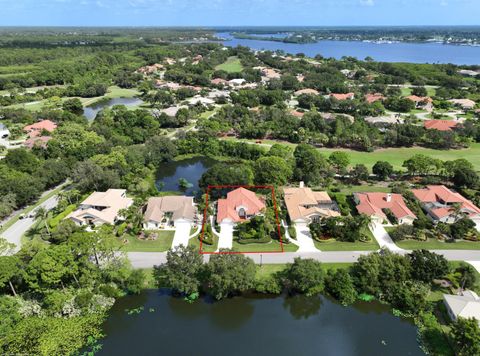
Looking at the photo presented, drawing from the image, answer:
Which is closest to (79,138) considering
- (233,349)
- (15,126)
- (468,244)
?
(15,126)

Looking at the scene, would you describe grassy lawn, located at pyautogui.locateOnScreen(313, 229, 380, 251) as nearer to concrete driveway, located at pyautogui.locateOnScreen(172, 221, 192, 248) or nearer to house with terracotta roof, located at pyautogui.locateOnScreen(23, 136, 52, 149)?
concrete driveway, located at pyautogui.locateOnScreen(172, 221, 192, 248)

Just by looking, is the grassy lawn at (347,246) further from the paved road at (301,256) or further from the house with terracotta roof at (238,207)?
the house with terracotta roof at (238,207)

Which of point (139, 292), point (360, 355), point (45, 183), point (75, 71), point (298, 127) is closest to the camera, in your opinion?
point (360, 355)

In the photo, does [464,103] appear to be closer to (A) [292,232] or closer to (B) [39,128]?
(A) [292,232]

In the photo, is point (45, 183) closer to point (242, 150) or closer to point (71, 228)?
point (71, 228)

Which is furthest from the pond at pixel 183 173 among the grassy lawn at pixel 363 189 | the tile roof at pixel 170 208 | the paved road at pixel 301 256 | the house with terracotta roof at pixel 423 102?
the house with terracotta roof at pixel 423 102

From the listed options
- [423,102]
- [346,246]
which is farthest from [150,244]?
[423,102]
